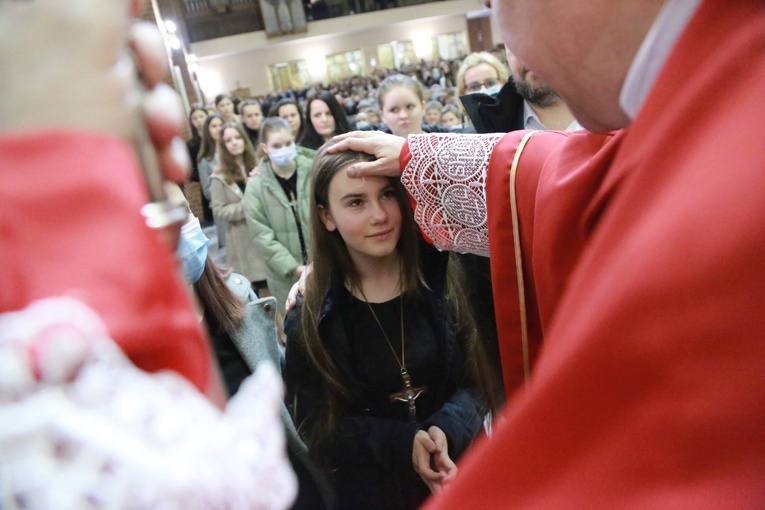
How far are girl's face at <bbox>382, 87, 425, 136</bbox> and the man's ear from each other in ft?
3.79

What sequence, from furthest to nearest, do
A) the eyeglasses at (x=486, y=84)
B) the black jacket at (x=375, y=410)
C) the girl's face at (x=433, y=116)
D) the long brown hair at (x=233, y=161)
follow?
the girl's face at (x=433, y=116)
the long brown hair at (x=233, y=161)
the eyeglasses at (x=486, y=84)
the black jacket at (x=375, y=410)

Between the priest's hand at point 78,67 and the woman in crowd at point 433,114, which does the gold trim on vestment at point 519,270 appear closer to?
the priest's hand at point 78,67

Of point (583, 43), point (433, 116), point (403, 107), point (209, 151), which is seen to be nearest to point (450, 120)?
point (433, 116)

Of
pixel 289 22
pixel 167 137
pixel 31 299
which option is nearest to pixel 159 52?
pixel 167 137

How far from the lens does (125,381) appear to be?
0.86 feet

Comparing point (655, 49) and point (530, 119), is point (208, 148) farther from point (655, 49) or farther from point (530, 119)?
point (655, 49)

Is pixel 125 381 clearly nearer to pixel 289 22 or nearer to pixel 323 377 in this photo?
pixel 323 377

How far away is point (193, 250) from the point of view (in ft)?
3.48

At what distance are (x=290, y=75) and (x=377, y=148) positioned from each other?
762 inches

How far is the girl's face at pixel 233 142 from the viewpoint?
11.6 ft

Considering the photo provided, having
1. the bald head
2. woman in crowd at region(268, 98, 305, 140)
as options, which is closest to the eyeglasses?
woman in crowd at region(268, 98, 305, 140)

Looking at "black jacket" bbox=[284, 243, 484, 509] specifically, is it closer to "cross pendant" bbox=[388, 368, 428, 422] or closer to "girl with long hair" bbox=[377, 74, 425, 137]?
"cross pendant" bbox=[388, 368, 428, 422]

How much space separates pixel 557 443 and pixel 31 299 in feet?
1.31

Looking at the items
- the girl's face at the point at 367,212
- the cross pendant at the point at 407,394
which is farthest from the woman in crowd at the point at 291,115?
the cross pendant at the point at 407,394
